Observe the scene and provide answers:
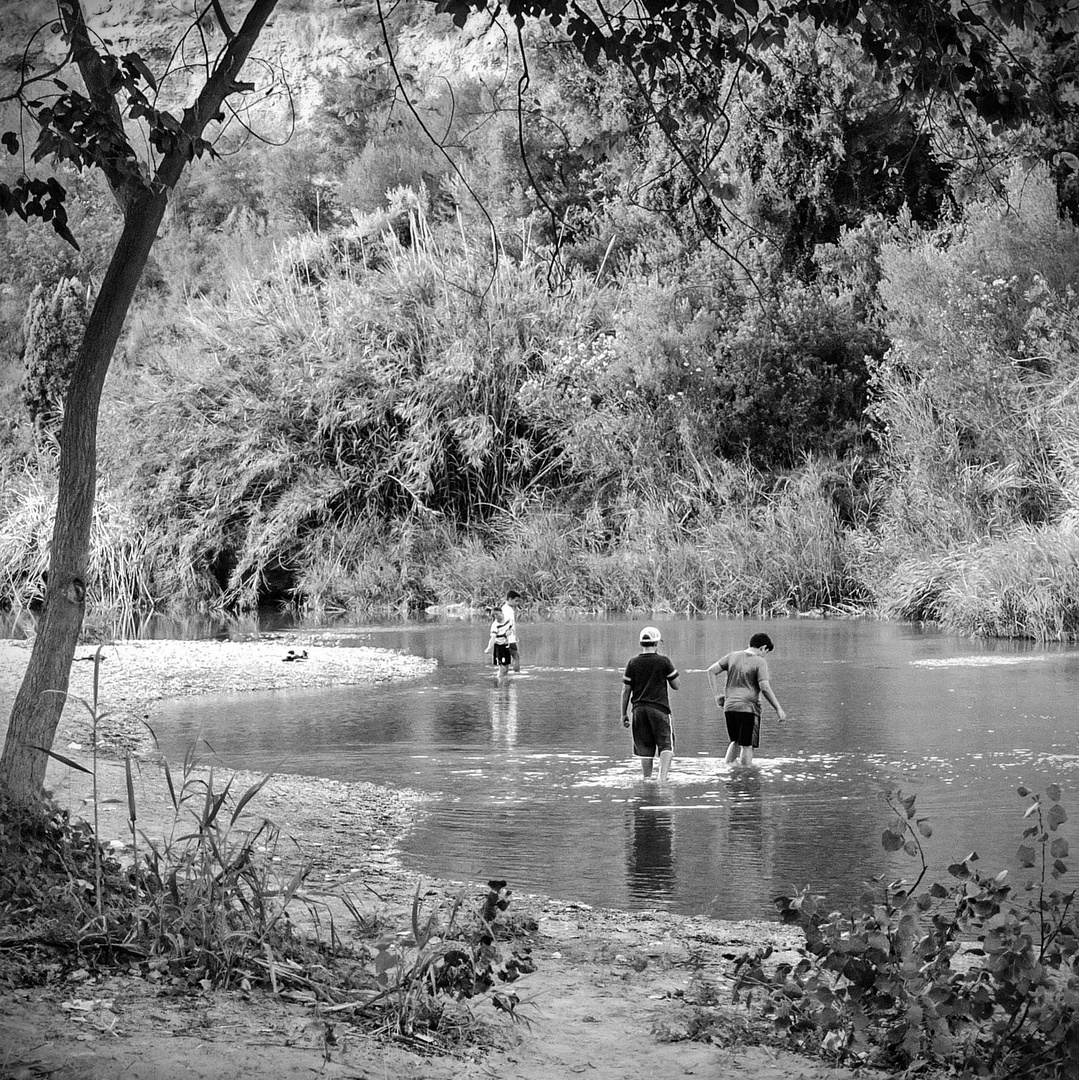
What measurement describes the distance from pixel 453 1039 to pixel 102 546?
34020mm

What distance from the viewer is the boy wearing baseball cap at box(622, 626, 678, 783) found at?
42.8 ft

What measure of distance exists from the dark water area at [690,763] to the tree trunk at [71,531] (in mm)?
3290

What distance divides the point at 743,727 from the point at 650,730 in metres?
1.16

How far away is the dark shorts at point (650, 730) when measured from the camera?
13039 millimetres

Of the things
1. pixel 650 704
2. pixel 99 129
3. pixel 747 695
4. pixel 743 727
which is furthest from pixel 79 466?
pixel 743 727

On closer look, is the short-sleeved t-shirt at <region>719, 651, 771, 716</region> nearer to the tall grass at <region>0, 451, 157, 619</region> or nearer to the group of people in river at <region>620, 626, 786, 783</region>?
the group of people in river at <region>620, 626, 786, 783</region>

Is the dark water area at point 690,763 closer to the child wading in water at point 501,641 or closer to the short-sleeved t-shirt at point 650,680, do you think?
the child wading in water at point 501,641

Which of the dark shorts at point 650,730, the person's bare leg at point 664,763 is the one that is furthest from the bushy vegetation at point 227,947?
the person's bare leg at point 664,763

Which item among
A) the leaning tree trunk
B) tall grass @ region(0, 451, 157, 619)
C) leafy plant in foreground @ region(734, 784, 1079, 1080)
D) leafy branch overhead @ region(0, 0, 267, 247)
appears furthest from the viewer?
tall grass @ region(0, 451, 157, 619)

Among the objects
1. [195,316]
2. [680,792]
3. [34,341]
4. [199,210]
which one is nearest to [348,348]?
[195,316]

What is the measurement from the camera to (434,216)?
→ 5134 cm

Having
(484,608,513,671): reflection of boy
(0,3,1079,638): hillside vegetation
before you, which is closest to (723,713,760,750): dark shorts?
(484,608,513,671): reflection of boy

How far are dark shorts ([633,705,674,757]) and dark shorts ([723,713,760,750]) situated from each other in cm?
88

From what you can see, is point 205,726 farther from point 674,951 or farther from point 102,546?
point 102,546
